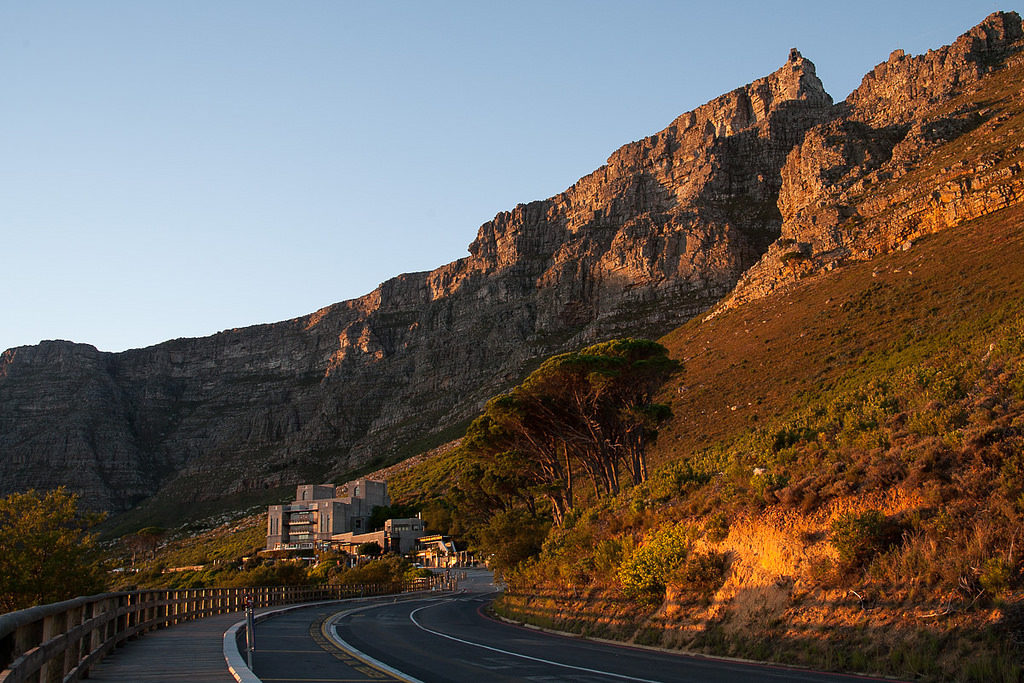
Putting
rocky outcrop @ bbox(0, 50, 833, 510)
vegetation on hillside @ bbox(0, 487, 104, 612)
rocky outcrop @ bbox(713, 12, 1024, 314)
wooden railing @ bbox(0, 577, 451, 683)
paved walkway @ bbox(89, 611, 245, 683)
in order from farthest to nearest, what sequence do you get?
rocky outcrop @ bbox(0, 50, 833, 510) < rocky outcrop @ bbox(713, 12, 1024, 314) < vegetation on hillside @ bbox(0, 487, 104, 612) < paved walkway @ bbox(89, 611, 245, 683) < wooden railing @ bbox(0, 577, 451, 683)

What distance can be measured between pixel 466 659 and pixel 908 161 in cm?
9851

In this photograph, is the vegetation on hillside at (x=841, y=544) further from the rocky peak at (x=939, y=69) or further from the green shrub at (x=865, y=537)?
the rocky peak at (x=939, y=69)

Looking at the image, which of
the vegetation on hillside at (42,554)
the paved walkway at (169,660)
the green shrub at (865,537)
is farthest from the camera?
the vegetation on hillside at (42,554)

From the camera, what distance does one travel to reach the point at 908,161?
93.1 metres

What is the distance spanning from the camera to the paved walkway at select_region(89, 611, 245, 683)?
10547mm

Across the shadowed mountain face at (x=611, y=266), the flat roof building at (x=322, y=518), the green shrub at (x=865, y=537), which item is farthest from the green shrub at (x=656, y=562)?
the flat roof building at (x=322, y=518)

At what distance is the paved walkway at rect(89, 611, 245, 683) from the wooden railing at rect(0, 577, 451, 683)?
0.28 metres

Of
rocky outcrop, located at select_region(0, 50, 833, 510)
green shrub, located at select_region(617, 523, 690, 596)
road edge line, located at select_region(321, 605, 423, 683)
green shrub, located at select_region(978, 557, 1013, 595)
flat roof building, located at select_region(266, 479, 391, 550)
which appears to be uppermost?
rocky outcrop, located at select_region(0, 50, 833, 510)

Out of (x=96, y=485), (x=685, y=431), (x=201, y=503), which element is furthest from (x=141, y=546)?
(x=685, y=431)

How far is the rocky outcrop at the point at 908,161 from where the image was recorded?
240 feet

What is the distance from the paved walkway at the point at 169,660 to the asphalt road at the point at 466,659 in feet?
3.13

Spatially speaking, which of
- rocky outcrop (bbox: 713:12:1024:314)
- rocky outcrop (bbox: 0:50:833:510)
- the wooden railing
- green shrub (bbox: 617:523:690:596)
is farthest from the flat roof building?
green shrub (bbox: 617:523:690:596)

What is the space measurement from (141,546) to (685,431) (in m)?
103

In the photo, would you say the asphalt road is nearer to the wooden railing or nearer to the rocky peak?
the wooden railing
